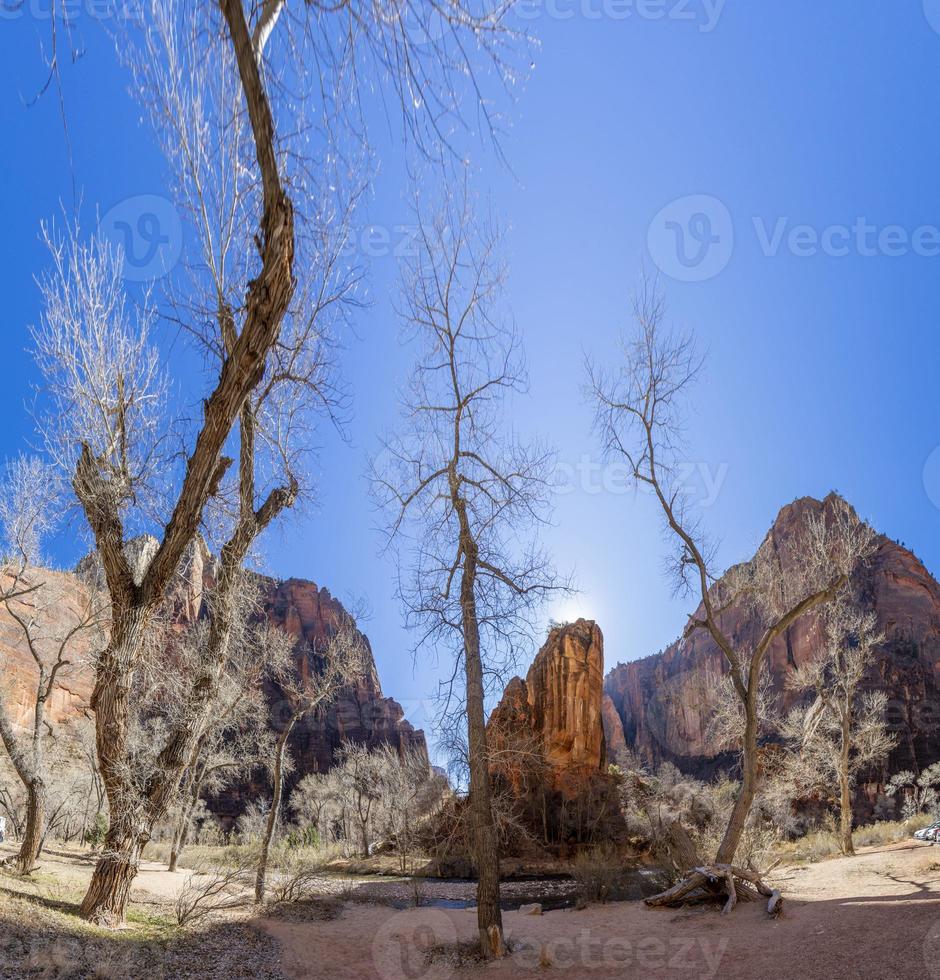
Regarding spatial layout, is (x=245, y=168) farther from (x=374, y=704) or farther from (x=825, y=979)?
(x=374, y=704)

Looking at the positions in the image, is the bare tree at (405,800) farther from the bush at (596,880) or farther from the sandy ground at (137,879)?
the sandy ground at (137,879)

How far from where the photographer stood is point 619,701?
9781 centimetres

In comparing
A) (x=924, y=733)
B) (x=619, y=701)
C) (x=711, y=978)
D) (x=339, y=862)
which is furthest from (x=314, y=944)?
(x=619, y=701)

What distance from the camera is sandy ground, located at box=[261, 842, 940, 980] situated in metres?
6.03

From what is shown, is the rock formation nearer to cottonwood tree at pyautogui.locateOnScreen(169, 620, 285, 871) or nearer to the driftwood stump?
cottonwood tree at pyautogui.locateOnScreen(169, 620, 285, 871)

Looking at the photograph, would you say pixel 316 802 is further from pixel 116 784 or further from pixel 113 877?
pixel 116 784

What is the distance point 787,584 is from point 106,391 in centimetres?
1176

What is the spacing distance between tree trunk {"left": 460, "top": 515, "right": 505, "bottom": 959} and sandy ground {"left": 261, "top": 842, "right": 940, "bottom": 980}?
44 cm

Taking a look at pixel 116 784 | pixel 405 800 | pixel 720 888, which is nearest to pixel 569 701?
pixel 405 800

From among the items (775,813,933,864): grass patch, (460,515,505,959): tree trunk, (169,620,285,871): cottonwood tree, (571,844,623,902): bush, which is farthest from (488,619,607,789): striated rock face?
(460,515,505,959): tree trunk

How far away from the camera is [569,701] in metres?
44.1

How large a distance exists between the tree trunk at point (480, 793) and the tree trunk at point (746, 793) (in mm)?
4183

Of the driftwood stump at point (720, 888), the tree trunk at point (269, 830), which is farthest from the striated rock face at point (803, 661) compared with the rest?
the tree trunk at point (269, 830)

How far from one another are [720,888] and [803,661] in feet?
178
